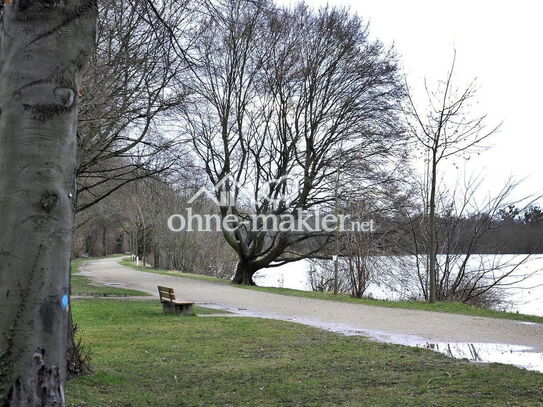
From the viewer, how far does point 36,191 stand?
9.33ft

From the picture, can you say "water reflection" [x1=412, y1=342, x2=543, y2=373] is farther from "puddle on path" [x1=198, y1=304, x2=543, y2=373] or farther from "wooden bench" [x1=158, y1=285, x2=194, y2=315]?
"wooden bench" [x1=158, y1=285, x2=194, y2=315]

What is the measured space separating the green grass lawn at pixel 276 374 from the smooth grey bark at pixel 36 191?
2942 millimetres

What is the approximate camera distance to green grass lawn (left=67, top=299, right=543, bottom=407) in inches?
240

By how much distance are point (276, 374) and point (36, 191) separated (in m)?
5.32

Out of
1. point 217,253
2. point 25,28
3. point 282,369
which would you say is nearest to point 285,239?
point 217,253

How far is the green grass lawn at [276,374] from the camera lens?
Result: 20.0 ft

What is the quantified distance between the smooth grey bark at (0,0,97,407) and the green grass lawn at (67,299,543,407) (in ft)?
9.65

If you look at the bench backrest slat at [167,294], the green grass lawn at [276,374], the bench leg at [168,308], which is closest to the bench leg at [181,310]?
the bench leg at [168,308]

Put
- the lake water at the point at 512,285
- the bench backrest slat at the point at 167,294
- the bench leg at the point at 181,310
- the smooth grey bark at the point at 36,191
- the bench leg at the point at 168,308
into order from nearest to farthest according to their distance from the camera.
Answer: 1. the smooth grey bark at the point at 36,191
2. the bench leg at the point at 181,310
3. the bench leg at the point at 168,308
4. the bench backrest slat at the point at 167,294
5. the lake water at the point at 512,285

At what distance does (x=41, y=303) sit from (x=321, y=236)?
2639 cm

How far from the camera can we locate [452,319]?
46.3ft

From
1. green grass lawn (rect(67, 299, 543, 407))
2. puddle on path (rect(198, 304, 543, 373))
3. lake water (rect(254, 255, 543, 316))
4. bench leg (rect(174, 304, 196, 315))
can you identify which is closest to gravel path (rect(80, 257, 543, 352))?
puddle on path (rect(198, 304, 543, 373))

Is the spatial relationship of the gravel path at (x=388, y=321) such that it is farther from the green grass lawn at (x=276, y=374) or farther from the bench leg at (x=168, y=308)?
the bench leg at (x=168, y=308)

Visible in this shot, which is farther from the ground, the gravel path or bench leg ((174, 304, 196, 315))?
bench leg ((174, 304, 196, 315))
